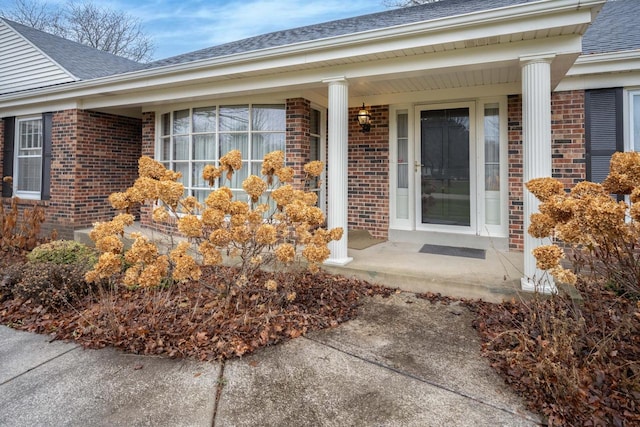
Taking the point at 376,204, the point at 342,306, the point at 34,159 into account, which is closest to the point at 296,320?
the point at 342,306

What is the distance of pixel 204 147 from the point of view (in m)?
6.60

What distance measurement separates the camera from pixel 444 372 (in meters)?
2.67

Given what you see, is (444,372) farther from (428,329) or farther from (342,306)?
(342,306)

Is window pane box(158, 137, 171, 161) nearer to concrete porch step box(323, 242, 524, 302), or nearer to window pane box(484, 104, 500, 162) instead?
concrete porch step box(323, 242, 524, 302)

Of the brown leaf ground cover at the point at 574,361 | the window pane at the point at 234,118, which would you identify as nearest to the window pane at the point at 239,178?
the window pane at the point at 234,118

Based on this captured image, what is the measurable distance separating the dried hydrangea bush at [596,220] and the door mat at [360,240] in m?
3.12

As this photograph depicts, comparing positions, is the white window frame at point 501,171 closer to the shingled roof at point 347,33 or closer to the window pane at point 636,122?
the shingled roof at point 347,33

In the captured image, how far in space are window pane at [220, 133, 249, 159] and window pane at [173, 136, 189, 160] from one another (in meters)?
0.84

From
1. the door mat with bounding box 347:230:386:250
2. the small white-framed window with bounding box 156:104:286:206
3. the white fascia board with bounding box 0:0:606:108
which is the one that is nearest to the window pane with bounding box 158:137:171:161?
the small white-framed window with bounding box 156:104:286:206

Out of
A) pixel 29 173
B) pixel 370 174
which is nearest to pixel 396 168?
pixel 370 174

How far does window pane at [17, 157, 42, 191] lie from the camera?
7887 mm

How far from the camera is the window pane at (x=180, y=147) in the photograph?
682 cm

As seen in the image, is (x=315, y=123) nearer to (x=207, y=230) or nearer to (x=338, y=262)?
(x=338, y=262)

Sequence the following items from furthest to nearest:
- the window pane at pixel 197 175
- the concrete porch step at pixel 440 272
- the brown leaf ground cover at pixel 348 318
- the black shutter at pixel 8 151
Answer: the black shutter at pixel 8 151 < the window pane at pixel 197 175 < the concrete porch step at pixel 440 272 < the brown leaf ground cover at pixel 348 318
